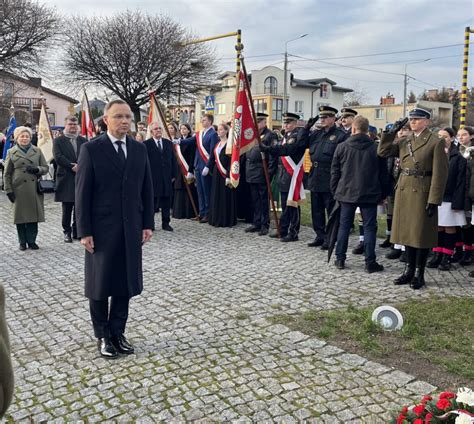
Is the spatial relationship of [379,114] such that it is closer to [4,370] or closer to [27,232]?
[27,232]

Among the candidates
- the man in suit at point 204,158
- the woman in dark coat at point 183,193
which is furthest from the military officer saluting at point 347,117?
→ the woman in dark coat at point 183,193

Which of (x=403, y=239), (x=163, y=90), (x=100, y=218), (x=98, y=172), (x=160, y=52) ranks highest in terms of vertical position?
(x=160, y=52)

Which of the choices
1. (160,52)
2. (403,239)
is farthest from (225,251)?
(160,52)

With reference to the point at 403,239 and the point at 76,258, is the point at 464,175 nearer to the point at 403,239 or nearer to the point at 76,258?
the point at 403,239

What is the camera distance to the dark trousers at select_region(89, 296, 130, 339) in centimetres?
450

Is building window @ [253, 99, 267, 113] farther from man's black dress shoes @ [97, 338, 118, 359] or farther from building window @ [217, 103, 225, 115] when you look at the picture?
man's black dress shoes @ [97, 338, 118, 359]

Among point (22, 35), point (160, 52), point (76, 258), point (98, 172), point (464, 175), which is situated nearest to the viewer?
point (98, 172)

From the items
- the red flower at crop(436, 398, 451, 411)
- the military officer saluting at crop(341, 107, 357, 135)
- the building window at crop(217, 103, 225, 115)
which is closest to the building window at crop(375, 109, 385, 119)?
the building window at crop(217, 103, 225, 115)

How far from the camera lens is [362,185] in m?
7.18

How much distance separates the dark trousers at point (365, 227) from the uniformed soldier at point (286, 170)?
1890mm

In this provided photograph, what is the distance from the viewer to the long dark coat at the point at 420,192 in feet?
20.3

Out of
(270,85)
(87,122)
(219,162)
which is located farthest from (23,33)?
(270,85)

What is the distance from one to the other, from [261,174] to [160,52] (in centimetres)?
2433

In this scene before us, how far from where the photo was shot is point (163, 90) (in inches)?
1312
